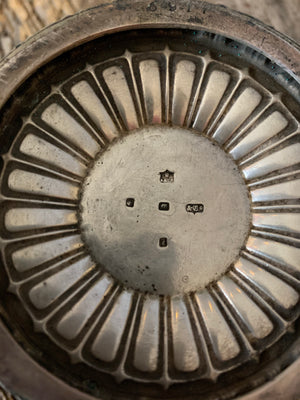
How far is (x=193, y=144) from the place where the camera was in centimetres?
88

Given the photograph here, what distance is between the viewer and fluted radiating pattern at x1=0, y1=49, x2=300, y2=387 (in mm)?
798

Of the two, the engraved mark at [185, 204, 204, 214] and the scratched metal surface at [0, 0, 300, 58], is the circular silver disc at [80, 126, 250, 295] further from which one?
the scratched metal surface at [0, 0, 300, 58]

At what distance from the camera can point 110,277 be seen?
2.74 feet

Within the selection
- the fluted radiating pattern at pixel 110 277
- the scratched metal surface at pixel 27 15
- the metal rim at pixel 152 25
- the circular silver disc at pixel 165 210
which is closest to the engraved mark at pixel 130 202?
the circular silver disc at pixel 165 210

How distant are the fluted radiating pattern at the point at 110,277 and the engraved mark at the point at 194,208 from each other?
13cm

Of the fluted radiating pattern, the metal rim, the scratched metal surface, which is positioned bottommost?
the fluted radiating pattern

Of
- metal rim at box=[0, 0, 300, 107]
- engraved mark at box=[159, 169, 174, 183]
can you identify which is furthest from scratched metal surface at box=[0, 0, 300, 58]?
engraved mark at box=[159, 169, 174, 183]

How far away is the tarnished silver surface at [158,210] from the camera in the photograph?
2.62ft

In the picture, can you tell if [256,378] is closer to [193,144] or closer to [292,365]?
[292,365]

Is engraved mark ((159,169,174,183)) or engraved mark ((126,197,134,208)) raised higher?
engraved mark ((159,169,174,183))

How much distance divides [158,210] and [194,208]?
0.09 m

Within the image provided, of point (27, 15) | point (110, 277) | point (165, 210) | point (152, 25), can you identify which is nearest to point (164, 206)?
point (165, 210)

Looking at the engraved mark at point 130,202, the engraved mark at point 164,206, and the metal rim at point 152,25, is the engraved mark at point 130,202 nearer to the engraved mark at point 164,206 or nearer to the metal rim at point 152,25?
the engraved mark at point 164,206

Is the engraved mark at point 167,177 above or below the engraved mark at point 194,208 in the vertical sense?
above
